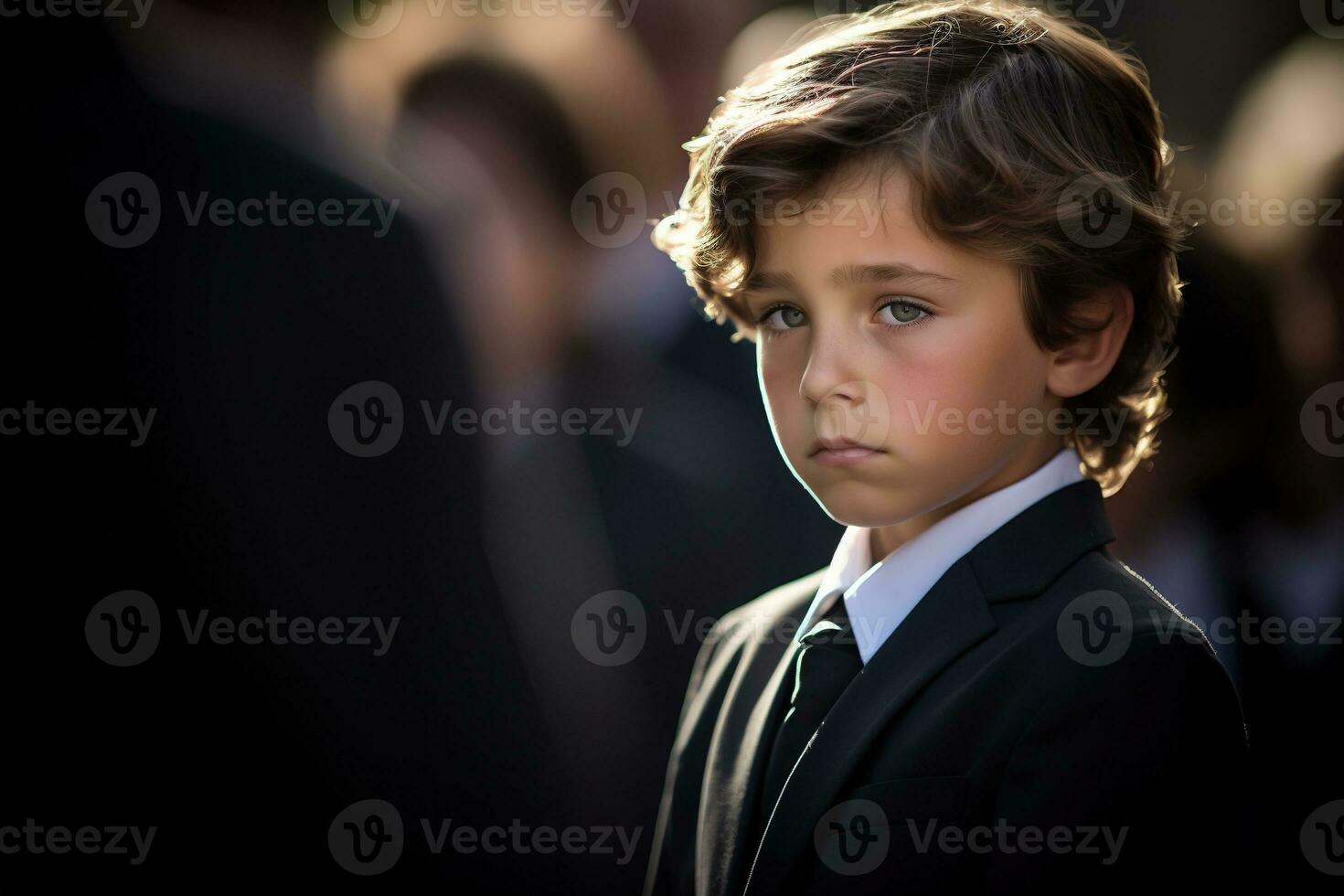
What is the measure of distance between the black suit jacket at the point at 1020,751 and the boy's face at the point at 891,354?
0.10 metres

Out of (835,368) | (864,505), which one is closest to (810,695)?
(864,505)

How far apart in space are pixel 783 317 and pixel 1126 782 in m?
0.47

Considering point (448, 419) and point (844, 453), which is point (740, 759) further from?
point (448, 419)

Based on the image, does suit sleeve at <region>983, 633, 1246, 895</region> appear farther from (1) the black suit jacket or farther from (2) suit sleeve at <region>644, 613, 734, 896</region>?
(2) suit sleeve at <region>644, 613, 734, 896</region>

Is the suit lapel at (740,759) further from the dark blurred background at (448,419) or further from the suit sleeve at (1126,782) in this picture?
the dark blurred background at (448,419)

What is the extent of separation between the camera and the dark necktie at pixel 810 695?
947 millimetres

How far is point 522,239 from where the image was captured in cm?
156

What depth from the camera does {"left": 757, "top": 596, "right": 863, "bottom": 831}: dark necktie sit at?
0.95 m

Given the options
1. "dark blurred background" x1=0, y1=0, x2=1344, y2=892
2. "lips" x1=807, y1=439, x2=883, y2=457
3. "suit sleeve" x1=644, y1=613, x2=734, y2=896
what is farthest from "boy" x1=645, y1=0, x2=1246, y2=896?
"dark blurred background" x1=0, y1=0, x2=1344, y2=892

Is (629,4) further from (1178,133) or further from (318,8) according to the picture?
(1178,133)

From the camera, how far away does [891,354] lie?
0.85 meters

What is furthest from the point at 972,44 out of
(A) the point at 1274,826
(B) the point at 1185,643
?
(A) the point at 1274,826

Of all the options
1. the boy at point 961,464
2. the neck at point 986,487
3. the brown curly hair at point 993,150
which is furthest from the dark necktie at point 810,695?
the brown curly hair at point 993,150

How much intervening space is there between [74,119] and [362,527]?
2.18 feet
